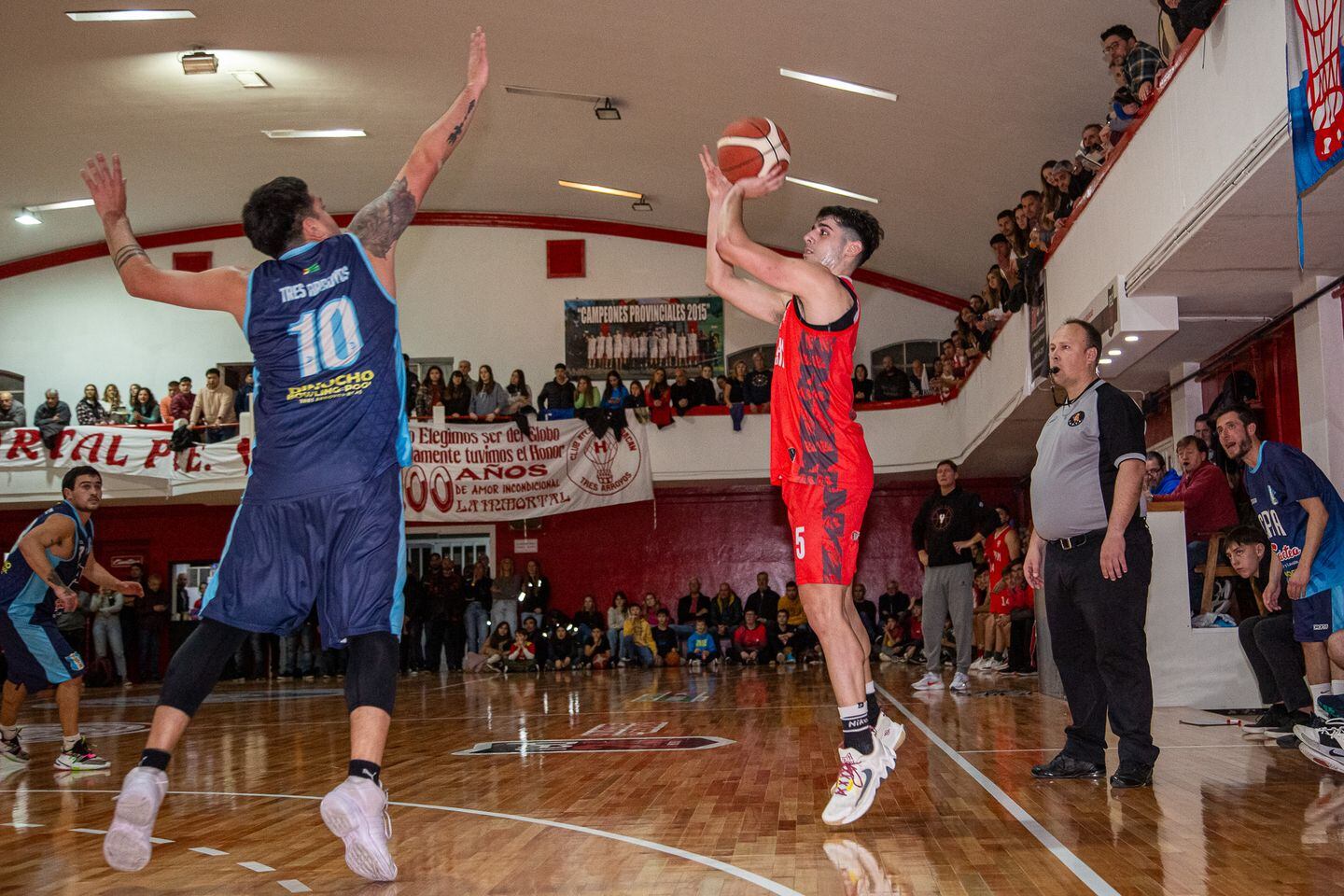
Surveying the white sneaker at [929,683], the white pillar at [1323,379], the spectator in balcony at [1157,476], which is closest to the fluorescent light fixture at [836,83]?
the spectator in balcony at [1157,476]

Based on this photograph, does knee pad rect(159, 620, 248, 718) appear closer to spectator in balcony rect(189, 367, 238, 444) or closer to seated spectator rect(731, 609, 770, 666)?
seated spectator rect(731, 609, 770, 666)

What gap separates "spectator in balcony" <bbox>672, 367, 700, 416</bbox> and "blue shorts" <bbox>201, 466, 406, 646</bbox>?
1507cm

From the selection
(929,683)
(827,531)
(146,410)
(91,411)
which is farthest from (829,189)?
(827,531)

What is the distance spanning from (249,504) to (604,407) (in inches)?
584

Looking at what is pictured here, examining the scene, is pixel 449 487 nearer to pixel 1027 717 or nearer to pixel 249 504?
pixel 1027 717

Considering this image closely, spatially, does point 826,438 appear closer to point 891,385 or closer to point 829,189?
point 829,189

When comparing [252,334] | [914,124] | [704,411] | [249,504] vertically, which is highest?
[914,124]

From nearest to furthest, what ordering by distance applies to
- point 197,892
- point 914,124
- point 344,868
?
point 197,892 < point 344,868 < point 914,124

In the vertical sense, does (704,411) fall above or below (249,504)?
above

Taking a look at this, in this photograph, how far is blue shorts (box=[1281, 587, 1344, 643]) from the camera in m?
5.30

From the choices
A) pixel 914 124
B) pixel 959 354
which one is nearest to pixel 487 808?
pixel 914 124

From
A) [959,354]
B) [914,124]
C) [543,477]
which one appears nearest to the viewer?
[914,124]

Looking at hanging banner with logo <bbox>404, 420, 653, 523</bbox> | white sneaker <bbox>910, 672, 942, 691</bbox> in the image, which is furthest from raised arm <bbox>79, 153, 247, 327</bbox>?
hanging banner with logo <bbox>404, 420, 653, 523</bbox>

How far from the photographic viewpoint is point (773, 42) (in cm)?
1330
